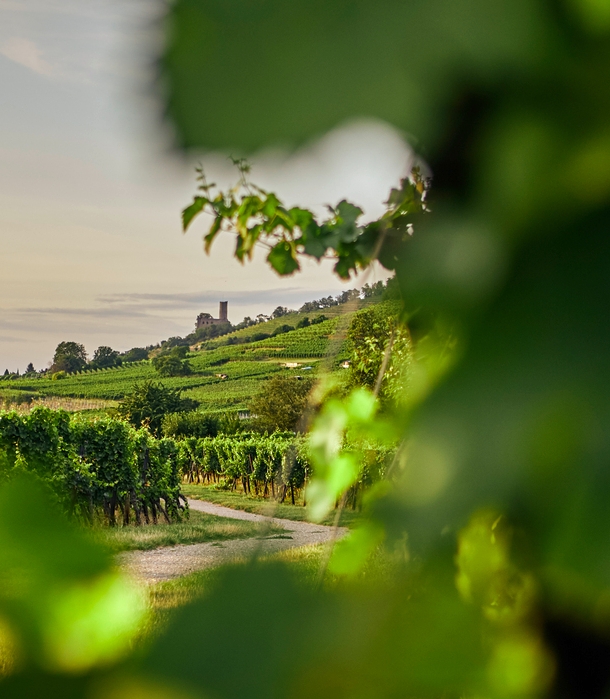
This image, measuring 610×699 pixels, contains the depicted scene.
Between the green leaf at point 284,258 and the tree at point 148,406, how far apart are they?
10.1m

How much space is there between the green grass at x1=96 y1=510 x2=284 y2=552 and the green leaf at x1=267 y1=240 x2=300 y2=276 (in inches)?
3.6

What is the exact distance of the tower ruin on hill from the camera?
0.21 m

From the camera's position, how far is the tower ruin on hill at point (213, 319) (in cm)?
21

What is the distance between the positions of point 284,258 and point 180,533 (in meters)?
4.35

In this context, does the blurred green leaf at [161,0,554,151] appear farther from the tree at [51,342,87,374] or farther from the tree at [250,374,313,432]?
the tree at [51,342,87,374]

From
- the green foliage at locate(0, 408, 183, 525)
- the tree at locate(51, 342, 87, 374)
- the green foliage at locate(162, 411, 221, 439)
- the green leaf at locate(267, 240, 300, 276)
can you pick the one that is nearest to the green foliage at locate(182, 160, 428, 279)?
the green leaf at locate(267, 240, 300, 276)

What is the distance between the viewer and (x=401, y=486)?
0.23 ft

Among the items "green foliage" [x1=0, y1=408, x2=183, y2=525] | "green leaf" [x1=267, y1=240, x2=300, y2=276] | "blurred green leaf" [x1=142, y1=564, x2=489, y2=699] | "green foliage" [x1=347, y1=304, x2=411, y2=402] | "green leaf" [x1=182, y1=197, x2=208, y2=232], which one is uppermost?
"green leaf" [x1=267, y1=240, x2=300, y2=276]

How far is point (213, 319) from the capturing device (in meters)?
0.25

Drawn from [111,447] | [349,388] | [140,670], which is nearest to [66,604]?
[140,670]

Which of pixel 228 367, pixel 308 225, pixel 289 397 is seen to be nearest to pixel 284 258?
pixel 308 225

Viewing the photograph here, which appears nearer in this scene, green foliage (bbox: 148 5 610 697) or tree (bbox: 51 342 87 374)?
green foliage (bbox: 148 5 610 697)

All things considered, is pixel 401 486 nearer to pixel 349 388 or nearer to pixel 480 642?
pixel 480 642

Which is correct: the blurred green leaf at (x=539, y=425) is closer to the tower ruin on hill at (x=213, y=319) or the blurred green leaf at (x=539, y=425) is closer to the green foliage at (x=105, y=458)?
the tower ruin on hill at (x=213, y=319)
